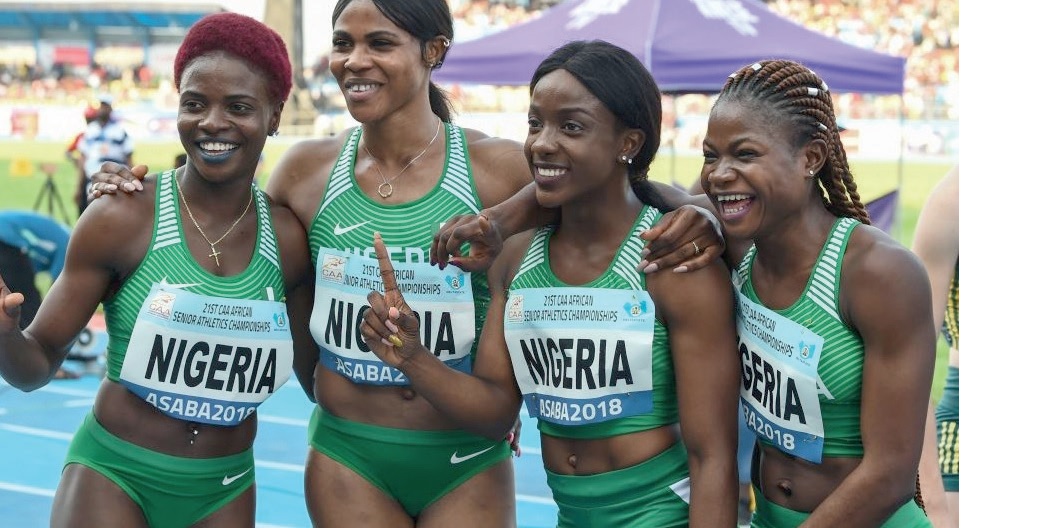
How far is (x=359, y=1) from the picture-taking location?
122 inches

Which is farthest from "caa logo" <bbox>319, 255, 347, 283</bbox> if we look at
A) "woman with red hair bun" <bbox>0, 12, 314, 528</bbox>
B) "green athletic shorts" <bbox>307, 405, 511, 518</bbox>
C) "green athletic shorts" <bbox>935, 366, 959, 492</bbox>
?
"green athletic shorts" <bbox>935, 366, 959, 492</bbox>

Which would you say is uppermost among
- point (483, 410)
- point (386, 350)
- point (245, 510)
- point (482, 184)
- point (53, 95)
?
point (482, 184)

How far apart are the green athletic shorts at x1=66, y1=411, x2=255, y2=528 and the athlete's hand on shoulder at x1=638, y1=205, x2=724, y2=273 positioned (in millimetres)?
1184

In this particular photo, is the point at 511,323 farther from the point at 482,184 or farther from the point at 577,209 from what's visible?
the point at 482,184

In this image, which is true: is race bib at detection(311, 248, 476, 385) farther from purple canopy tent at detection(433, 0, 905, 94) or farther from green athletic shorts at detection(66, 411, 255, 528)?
purple canopy tent at detection(433, 0, 905, 94)

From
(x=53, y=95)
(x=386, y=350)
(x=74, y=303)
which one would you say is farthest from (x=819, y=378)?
(x=53, y=95)

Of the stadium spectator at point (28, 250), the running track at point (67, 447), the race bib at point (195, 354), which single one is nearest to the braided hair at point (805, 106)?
the race bib at point (195, 354)

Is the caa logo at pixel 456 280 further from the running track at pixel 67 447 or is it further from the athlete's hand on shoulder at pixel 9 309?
the running track at pixel 67 447

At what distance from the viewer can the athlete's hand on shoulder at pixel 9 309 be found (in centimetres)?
261

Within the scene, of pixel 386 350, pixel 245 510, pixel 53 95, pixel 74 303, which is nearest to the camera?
pixel 386 350

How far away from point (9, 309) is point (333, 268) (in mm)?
778

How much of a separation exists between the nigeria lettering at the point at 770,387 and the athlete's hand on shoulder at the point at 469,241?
2.04ft

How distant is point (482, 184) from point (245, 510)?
102cm

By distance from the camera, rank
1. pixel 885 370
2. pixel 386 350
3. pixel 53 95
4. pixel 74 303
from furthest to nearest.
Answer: pixel 53 95 → pixel 74 303 → pixel 386 350 → pixel 885 370
